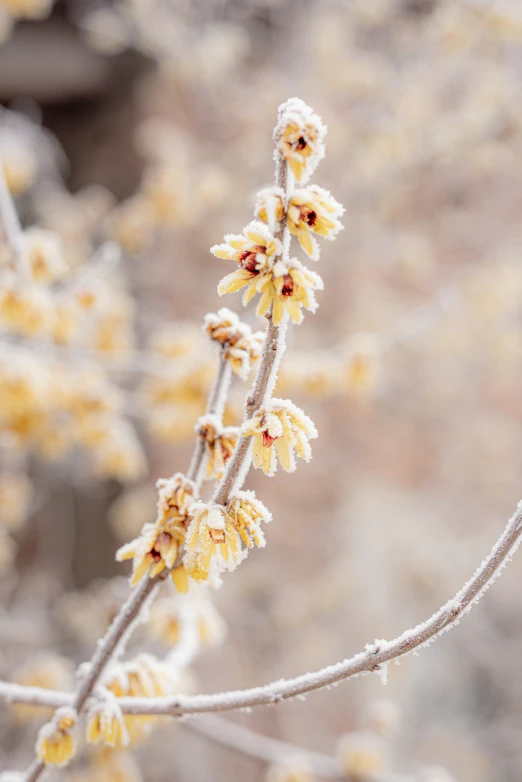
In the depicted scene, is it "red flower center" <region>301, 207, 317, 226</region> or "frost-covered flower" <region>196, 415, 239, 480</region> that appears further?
"frost-covered flower" <region>196, 415, 239, 480</region>

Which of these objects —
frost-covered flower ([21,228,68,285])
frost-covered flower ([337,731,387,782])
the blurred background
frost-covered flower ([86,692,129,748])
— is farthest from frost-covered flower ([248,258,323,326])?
the blurred background

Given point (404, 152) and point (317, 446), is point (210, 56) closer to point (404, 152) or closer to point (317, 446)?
point (404, 152)

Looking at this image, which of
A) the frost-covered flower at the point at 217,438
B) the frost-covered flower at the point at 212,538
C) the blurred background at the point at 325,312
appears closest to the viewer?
the frost-covered flower at the point at 212,538

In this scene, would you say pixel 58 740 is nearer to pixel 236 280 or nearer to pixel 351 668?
pixel 351 668

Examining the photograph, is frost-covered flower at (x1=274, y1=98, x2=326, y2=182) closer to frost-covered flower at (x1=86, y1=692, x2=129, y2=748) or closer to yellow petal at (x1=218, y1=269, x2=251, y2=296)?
yellow petal at (x1=218, y1=269, x2=251, y2=296)

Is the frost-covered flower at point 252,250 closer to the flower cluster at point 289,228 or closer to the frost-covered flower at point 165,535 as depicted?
the flower cluster at point 289,228

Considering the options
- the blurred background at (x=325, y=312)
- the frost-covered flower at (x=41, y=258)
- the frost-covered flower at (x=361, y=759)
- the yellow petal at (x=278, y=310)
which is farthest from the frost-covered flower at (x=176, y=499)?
the blurred background at (x=325, y=312)

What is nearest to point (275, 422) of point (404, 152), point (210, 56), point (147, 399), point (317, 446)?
point (147, 399)
